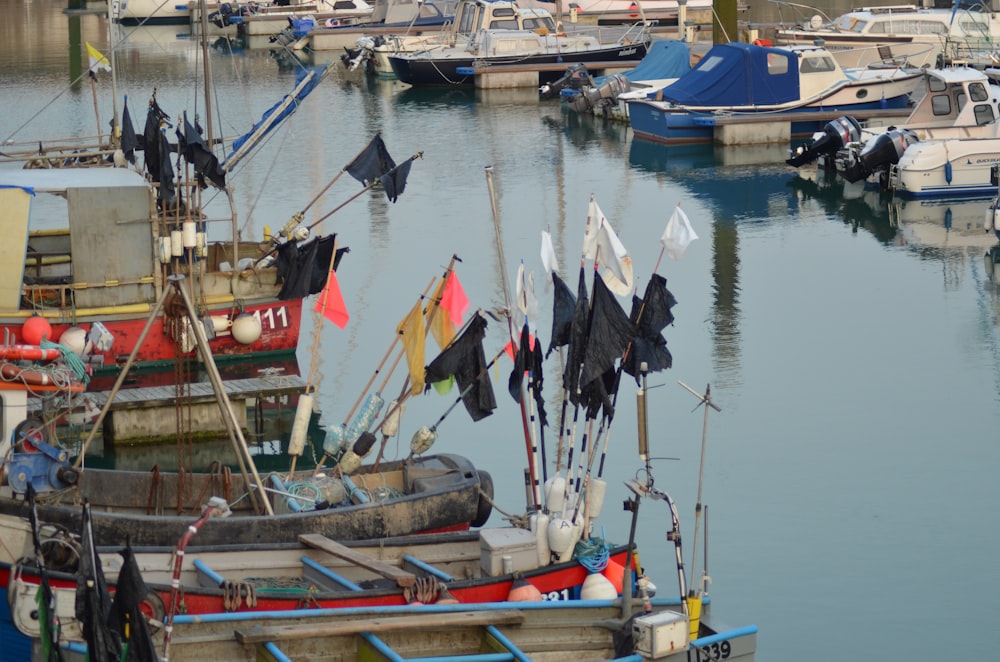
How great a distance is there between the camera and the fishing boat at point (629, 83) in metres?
43.2

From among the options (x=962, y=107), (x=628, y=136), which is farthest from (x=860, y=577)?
(x=628, y=136)

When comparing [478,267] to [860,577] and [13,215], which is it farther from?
[860,577]

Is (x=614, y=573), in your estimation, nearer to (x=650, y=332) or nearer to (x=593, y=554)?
(x=593, y=554)

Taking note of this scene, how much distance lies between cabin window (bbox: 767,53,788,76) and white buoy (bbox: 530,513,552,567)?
26.4 metres

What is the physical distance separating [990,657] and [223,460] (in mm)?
8872

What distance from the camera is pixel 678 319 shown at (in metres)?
24.0

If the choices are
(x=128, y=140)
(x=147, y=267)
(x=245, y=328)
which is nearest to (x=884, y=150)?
(x=128, y=140)

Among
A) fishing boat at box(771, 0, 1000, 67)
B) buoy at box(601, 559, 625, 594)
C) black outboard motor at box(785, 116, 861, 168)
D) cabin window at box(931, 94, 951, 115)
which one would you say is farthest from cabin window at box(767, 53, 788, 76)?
buoy at box(601, 559, 625, 594)

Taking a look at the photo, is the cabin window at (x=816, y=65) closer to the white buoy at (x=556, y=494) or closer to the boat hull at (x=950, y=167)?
the boat hull at (x=950, y=167)

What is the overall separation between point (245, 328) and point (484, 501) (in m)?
6.77

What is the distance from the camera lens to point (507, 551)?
13.4 meters

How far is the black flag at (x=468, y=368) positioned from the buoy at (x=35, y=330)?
597cm

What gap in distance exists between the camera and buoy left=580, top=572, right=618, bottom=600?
522 inches

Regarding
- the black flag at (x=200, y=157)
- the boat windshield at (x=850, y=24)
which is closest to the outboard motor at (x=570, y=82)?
the boat windshield at (x=850, y=24)
